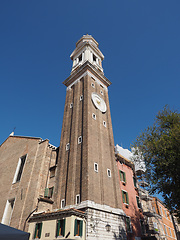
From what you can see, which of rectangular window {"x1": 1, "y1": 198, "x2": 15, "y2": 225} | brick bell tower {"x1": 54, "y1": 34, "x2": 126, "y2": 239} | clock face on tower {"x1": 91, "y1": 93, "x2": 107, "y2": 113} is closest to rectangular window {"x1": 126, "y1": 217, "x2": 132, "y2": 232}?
brick bell tower {"x1": 54, "y1": 34, "x2": 126, "y2": 239}

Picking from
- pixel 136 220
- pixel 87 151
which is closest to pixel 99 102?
pixel 87 151

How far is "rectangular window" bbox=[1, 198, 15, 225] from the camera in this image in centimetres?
2381

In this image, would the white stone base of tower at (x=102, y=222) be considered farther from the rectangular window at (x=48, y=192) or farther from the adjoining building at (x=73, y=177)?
the rectangular window at (x=48, y=192)

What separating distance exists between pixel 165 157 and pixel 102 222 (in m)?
9.02

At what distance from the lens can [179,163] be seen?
15.6 m

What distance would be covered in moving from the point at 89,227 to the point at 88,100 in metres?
16.9

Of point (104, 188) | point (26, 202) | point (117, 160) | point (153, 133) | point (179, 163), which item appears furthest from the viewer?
point (117, 160)

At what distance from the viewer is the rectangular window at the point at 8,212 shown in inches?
937

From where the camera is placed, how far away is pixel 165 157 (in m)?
17.1

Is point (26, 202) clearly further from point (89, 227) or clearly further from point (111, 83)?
point (111, 83)

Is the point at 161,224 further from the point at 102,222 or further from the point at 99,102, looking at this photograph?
the point at 99,102

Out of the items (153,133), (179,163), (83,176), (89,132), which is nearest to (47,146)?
(89,132)

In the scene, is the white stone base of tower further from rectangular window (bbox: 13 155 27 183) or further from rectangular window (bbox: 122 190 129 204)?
rectangular window (bbox: 13 155 27 183)

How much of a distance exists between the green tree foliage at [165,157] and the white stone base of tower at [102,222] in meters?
5.51
